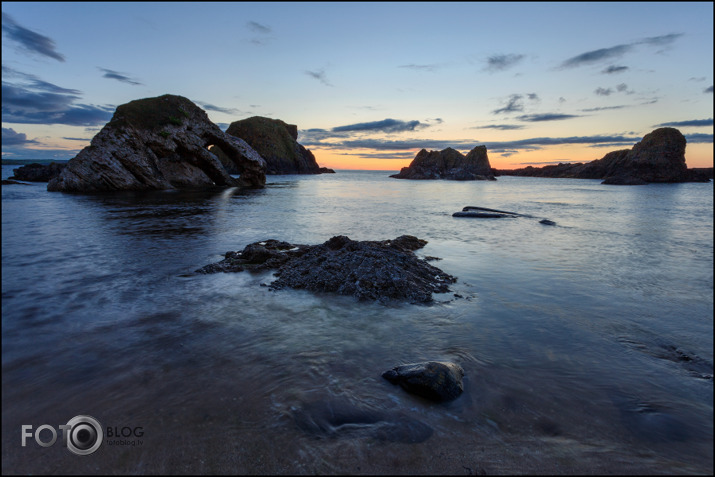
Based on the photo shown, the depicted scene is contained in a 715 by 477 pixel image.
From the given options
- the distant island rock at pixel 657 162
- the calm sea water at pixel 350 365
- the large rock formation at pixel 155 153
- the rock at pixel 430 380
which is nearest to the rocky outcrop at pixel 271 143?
the large rock formation at pixel 155 153

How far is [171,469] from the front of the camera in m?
2.97

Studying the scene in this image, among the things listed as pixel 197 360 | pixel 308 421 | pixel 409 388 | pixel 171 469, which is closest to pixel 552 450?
pixel 409 388

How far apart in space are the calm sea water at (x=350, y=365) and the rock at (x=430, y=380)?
14 cm

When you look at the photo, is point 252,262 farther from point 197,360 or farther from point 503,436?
point 503,436

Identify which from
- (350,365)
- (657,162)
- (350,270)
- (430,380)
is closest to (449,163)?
(657,162)

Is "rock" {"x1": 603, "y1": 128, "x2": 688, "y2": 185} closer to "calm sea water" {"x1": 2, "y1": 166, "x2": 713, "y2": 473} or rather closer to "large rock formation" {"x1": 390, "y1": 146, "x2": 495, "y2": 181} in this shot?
"large rock formation" {"x1": 390, "y1": 146, "x2": 495, "y2": 181}

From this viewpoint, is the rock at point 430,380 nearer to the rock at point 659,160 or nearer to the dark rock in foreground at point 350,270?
the dark rock in foreground at point 350,270

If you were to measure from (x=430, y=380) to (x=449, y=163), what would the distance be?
147 metres

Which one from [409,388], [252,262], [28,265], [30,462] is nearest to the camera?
[30,462]

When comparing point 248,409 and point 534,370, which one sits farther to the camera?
point 534,370

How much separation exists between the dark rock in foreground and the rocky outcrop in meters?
124

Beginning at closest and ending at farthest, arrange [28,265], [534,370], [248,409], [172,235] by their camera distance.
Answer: [248,409], [534,370], [28,265], [172,235]

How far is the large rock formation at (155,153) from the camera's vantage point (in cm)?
3381

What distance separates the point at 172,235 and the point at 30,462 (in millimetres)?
13385
